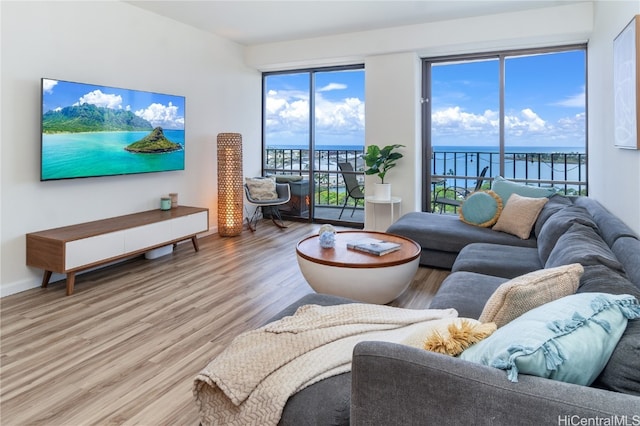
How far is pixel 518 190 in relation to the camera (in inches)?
164

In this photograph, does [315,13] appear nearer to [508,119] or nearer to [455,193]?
[508,119]

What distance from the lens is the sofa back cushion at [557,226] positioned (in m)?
2.61

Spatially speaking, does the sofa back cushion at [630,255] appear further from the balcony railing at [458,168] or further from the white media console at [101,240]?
the white media console at [101,240]

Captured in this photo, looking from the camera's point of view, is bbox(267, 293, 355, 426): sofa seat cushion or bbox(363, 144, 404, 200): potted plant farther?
bbox(363, 144, 404, 200): potted plant

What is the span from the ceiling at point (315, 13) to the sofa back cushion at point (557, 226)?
2656mm

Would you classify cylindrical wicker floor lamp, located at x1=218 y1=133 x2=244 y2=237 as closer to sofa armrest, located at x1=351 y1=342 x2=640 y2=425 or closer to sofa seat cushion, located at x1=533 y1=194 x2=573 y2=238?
sofa seat cushion, located at x1=533 y1=194 x2=573 y2=238

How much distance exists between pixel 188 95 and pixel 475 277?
13.8 ft

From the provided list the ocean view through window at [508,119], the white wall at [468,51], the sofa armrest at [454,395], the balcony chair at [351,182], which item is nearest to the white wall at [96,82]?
the white wall at [468,51]

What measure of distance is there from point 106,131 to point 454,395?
405cm

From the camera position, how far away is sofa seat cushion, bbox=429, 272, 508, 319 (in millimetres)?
1973

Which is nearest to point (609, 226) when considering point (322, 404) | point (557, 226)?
point (557, 226)

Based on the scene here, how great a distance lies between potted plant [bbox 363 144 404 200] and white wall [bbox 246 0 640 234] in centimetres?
23
